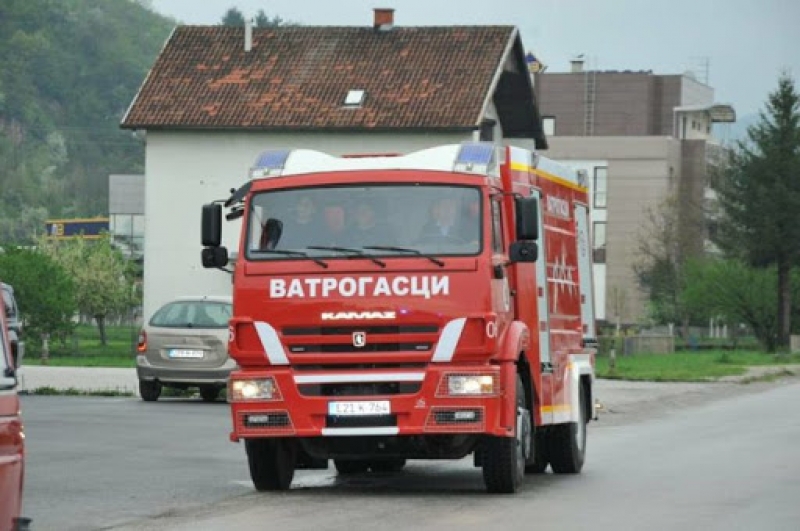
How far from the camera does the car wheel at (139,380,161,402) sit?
107 feet

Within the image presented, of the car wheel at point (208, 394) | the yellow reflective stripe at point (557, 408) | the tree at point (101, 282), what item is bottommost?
the car wheel at point (208, 394)

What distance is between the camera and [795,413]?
3244 cm

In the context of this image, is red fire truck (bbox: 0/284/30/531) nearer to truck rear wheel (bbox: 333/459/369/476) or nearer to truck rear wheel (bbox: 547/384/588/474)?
truck rear wheel (bbox: 333/459/369/476)

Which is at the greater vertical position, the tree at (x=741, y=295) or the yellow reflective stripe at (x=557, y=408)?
the tree at (x=741, y=295)

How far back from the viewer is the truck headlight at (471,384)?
1627cm

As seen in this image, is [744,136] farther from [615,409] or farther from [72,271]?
[615,409]

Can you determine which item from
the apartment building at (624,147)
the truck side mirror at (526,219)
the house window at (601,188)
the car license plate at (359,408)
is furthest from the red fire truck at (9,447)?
the house window at (601,188)

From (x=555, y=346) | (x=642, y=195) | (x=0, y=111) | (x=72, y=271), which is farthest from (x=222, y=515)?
(x=0, y=111)

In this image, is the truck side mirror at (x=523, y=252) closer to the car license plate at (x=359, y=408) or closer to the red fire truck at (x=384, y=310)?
the red fire truck at (x=384, y=310)

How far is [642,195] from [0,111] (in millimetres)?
76133

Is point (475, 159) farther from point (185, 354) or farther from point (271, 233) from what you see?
point (185, 354)

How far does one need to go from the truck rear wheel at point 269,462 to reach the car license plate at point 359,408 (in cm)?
89

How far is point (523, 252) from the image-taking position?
16.8m

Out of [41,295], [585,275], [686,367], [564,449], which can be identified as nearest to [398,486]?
[564,449]
